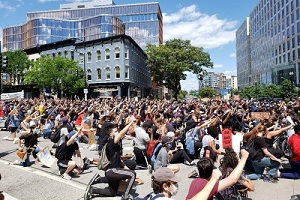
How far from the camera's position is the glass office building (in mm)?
91750

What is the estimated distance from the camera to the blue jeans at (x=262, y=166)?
790 cm

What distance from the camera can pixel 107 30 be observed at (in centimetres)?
8738

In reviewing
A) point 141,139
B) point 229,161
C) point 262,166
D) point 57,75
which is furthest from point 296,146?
point 57,75

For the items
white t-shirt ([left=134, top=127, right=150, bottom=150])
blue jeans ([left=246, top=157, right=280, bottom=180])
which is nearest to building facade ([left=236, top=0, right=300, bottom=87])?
blue jeans ([left=246, top=157, right=280, bottom=180])

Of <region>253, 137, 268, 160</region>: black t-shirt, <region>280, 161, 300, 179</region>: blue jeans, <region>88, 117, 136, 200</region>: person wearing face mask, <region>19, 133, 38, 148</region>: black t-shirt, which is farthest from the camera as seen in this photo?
<region>19, 133, 38, 148</region>: black t-shirt

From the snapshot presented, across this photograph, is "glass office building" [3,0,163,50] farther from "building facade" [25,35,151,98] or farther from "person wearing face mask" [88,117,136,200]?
"person wearing face mask" [88,117,136,200]

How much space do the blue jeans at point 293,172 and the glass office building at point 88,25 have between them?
83.2m

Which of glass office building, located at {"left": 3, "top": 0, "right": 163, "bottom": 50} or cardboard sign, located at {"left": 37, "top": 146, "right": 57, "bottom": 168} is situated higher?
glass office building, located at {"left": 3, "top": 0, "right": 163, "bottom": 50}

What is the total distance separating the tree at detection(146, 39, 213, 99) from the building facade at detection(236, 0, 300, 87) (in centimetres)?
1659

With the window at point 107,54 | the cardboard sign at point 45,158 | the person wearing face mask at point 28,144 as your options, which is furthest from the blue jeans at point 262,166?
the window at point 107,54

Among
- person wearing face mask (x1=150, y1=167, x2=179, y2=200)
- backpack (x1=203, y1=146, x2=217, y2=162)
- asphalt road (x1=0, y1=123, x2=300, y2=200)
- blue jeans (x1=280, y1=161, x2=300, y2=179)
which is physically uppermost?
person wearing face mask (x1=150, y1=167, x2=179, y2=200)

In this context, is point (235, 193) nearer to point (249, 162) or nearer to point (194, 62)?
point (249, 162)

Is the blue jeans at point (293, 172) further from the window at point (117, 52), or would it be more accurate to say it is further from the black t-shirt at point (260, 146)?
the window at point (117, 52)

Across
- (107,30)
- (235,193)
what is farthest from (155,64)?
(235,193)
